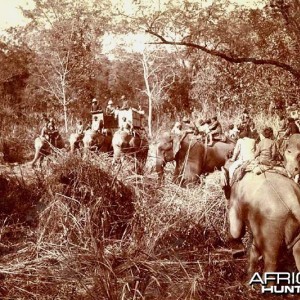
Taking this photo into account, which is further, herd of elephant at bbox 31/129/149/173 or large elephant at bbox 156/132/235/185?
herd of elephant at bbox 31/129/149/173

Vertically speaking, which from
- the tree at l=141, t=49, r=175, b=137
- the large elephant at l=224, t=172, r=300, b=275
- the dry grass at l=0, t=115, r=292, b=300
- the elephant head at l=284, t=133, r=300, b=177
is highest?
the tree at l=141, t=49, r=175, b=137

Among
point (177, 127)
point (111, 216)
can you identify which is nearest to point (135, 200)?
point (111, 216)

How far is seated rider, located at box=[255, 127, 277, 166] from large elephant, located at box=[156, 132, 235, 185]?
13.6 feet

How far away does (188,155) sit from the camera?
9.91 m

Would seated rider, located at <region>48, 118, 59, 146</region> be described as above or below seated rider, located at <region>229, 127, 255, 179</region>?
above

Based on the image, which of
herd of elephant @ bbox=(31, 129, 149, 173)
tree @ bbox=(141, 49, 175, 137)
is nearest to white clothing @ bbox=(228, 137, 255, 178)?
herd of elephant @ bbox=(31, 129, 149, 173)

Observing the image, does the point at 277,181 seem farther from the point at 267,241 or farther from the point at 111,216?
the point at 111,216

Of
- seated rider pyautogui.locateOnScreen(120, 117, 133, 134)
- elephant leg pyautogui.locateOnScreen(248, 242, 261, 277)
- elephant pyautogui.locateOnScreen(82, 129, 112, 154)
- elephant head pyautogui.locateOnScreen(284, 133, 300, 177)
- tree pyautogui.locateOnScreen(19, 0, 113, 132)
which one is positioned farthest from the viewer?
tree pyautogui.locateOnScreen(19, 0, 113, 132)

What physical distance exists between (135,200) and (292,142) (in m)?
2.51

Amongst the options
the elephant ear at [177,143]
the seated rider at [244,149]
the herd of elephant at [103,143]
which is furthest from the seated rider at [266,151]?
the herd of elephant at [103,143]

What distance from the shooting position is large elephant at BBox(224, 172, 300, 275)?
451 cm

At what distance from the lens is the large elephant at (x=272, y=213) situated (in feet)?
14.8

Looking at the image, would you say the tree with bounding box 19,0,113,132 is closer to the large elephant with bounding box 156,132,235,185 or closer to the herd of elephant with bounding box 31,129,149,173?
the herd of elephant with bounding box 31,129,149,173

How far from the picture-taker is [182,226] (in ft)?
23.0
